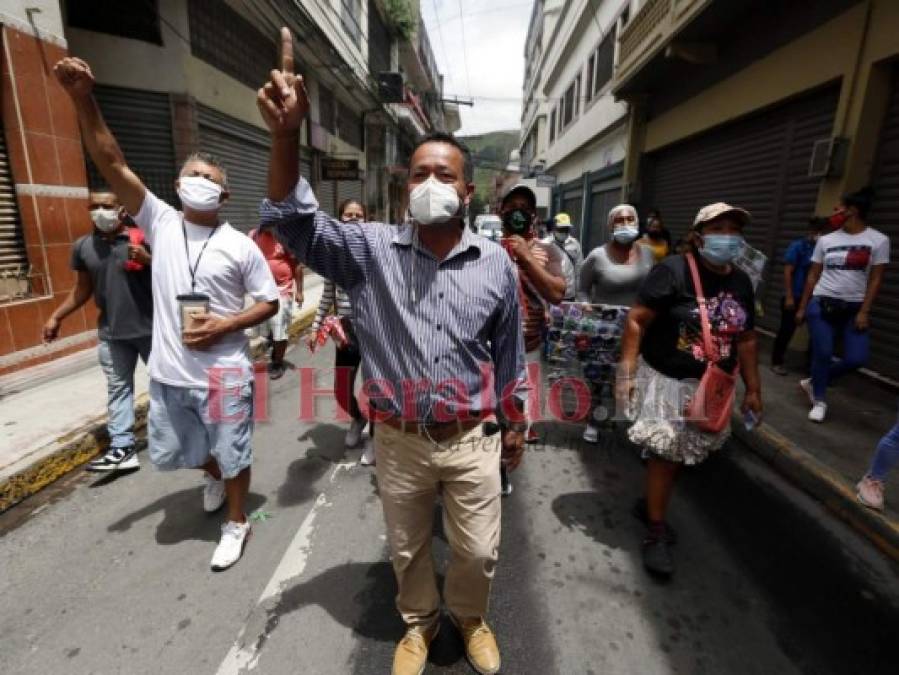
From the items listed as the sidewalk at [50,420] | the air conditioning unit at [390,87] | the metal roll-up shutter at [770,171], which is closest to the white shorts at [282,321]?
the sidewalk at [50,420]

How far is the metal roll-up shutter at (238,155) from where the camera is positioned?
8391 mm

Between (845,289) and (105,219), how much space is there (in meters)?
5.57

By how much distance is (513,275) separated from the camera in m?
1.81

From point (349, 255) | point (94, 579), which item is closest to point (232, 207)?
point (94, 579)

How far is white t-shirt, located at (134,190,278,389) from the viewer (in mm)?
2320

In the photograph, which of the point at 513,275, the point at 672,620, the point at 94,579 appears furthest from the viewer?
the point at 94,579

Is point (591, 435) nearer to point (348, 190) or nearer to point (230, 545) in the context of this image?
point (230, 545)

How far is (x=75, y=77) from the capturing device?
1.85m

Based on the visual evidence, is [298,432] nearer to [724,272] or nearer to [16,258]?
[724,272]

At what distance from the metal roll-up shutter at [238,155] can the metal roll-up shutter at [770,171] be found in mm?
8426

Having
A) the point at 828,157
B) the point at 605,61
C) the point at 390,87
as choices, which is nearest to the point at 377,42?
the point at 390,87

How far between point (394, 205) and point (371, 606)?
2681 centimetres

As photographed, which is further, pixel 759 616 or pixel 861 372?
pixel 861 372

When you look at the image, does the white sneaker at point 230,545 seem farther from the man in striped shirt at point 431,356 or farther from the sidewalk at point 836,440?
the sidewalk at point 836,440
